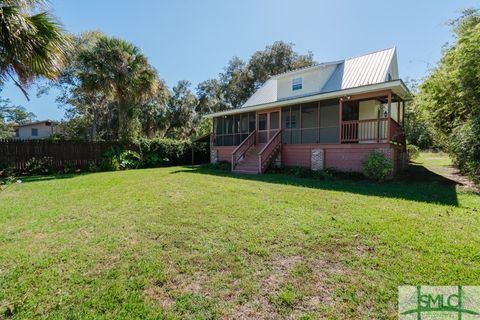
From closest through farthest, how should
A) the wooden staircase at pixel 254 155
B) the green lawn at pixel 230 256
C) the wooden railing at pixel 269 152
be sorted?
the green lawn at pixel 230 256 < the wooden railing at pixel 269 152 < the wooden staircase at pixel 254 155

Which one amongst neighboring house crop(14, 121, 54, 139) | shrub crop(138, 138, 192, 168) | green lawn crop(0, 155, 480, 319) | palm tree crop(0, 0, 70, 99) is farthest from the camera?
neighboring house crop(14, 121, 54, 139)

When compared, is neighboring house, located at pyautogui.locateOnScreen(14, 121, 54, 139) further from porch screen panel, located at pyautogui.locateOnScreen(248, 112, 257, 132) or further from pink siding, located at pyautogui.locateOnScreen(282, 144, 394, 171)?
pink siding, located at pyautogui.locateOnScreen(282, 144, 394, 171)

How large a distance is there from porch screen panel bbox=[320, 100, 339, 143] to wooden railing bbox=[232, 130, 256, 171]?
13.4ft

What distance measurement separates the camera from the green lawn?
2.51 meters

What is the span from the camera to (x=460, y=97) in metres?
10.9

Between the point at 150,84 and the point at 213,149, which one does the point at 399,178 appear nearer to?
the point at 213,149

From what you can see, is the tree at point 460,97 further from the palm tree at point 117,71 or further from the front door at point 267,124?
the palm tree at point 117,71

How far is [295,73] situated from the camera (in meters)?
15.9

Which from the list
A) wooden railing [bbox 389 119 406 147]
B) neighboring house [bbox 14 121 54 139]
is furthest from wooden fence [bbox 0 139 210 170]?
neighboring house [bbox 14 121 54 139]

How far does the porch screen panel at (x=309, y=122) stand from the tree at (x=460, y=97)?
587cm

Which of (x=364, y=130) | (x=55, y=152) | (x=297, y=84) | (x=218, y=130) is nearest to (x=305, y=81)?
(x=297, y=84)

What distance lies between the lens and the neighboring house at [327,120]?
10664 mm

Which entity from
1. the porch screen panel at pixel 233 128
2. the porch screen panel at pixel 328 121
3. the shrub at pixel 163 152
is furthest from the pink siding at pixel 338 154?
the shrub at pixel 163 152

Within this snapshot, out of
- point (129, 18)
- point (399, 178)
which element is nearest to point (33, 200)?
point (129, 18)
